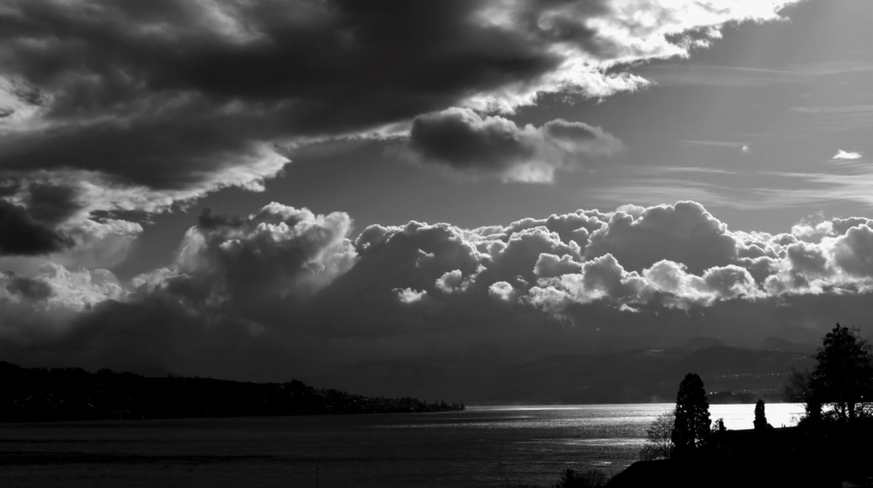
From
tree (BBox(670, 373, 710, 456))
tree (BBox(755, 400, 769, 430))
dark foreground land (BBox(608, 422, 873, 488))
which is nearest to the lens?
dark foreground land (BBox(608, 422, 873, 488))

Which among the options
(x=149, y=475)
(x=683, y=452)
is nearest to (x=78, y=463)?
(x=149, y=475)

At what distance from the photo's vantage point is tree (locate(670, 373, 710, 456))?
119 meters

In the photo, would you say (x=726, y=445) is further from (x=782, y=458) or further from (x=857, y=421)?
(x=857, y=421)

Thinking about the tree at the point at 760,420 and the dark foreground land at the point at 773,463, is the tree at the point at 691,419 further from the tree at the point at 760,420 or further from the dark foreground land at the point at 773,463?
the tree at the point at 760,420

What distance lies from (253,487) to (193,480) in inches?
688

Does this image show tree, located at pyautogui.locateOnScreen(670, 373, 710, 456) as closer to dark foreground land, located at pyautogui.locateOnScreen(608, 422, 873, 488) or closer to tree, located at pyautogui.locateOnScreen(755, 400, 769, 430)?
dark foreground land, located at pyautogui.locateOnScreen(608, 422, 873, 488)

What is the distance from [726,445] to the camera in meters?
103

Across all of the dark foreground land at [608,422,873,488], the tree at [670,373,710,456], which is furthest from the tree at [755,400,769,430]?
the tree at [670,373,710,456]

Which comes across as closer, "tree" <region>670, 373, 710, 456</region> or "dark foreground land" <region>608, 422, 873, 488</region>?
"dark foreground land" <region>608, 422, 873, 488</region>

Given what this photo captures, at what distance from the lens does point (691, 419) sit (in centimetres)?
12081

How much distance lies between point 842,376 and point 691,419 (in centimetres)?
2336

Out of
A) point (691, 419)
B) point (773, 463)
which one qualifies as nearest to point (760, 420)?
point (691, 419)

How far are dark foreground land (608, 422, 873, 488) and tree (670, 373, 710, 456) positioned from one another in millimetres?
3867

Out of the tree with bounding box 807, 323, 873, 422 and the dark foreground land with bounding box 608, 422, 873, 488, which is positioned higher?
the tree with bounding box 807, 323, 873, 422
